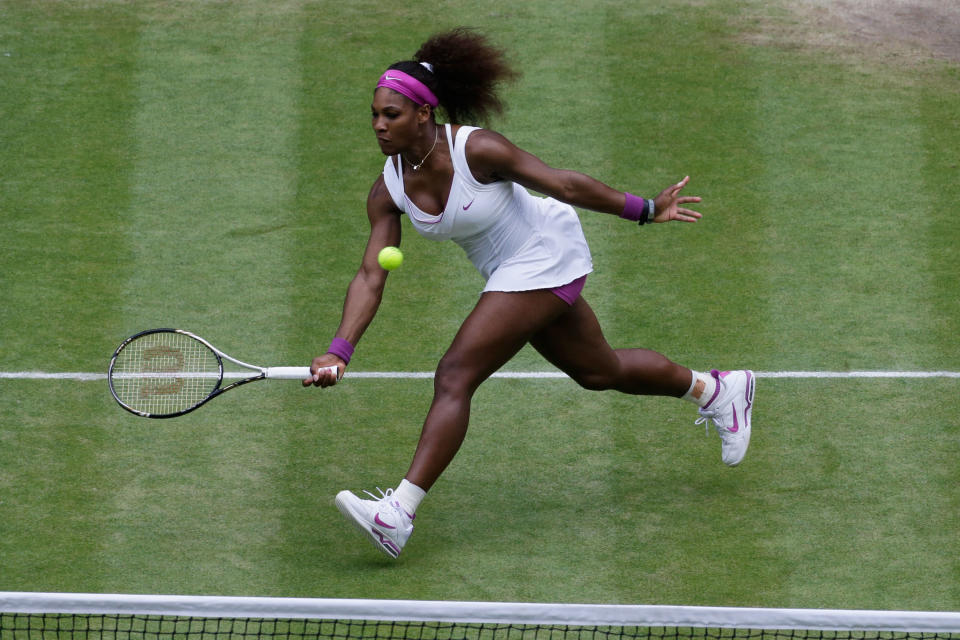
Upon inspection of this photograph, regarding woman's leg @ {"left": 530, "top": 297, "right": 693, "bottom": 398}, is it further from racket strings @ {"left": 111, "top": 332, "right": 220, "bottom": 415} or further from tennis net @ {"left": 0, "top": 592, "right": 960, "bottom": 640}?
tennis net @ {"left": 0, "top": 592, "right": 960, "bottom": 640}

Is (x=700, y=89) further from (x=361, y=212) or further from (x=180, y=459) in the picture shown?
(x=180, y=459)

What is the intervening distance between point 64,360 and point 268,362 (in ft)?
3.30

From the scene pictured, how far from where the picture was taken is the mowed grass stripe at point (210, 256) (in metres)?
5.76

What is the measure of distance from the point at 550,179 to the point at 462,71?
66 centimetres

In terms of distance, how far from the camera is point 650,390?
240 inches

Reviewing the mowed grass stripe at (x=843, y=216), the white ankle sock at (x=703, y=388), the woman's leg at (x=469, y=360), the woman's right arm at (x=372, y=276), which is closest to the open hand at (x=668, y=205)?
the woman's leg at (x=469, y=360)

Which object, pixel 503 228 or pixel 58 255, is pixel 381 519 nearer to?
pixel 503 228

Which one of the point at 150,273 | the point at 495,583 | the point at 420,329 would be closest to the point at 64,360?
the point at 150,273

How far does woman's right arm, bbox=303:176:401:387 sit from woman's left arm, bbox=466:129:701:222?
45cm

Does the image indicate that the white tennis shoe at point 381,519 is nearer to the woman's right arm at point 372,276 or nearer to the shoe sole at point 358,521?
the shoe sole at point 358,521

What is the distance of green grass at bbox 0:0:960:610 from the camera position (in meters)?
5.61

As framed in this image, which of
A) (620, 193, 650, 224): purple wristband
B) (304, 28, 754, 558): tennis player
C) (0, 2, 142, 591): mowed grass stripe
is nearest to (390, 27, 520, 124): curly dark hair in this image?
(304, 28, 754, 558): tennis player

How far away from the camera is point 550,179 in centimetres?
539

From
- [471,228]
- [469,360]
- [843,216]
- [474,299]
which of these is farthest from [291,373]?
[843,216]
